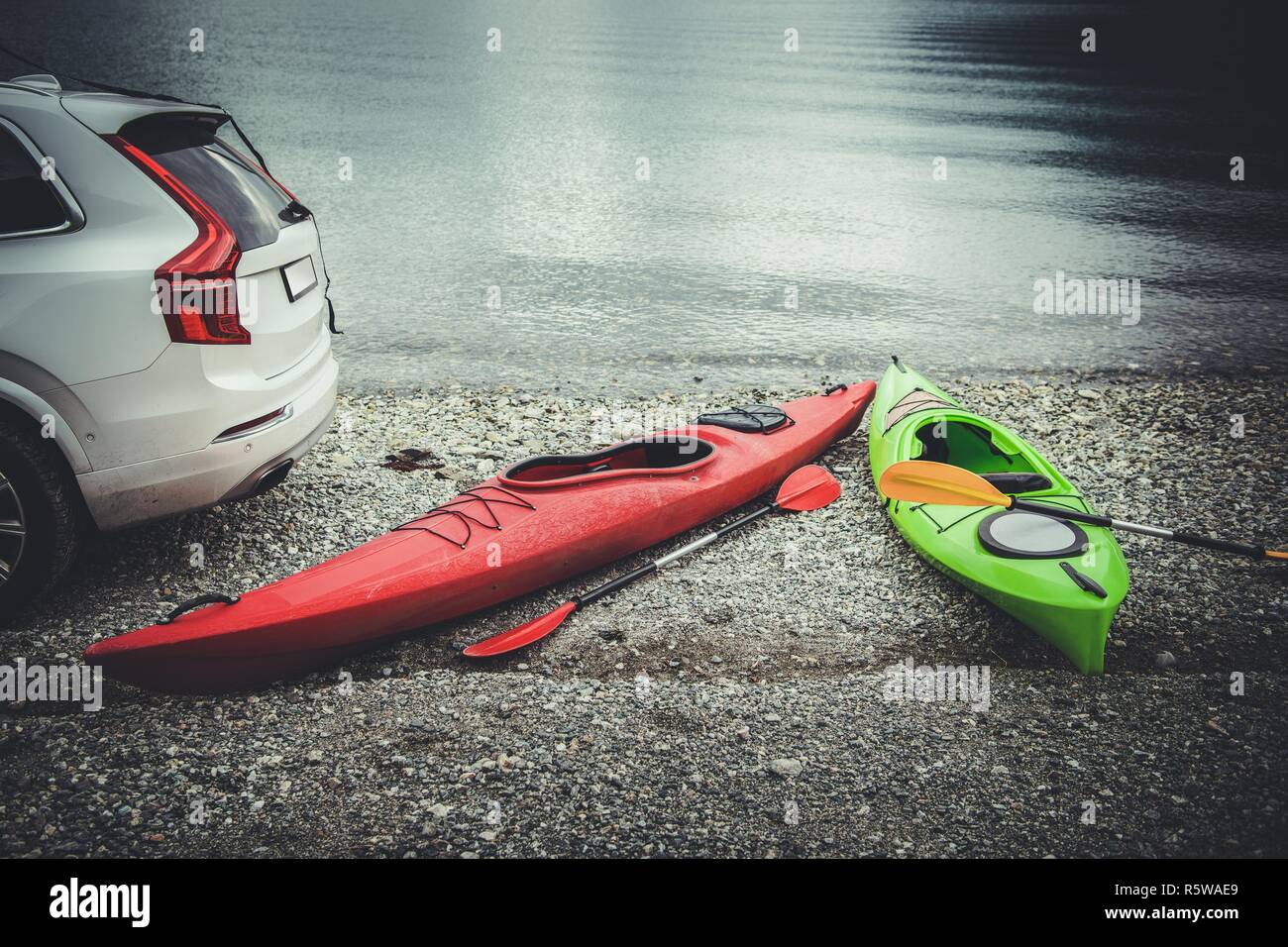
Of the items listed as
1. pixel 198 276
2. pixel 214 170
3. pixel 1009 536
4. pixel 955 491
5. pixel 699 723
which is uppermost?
pixel 214 170

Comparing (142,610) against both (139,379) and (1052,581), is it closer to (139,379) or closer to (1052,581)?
(139,379)

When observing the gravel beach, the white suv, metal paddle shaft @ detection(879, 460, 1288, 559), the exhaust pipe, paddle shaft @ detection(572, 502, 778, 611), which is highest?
the white suv

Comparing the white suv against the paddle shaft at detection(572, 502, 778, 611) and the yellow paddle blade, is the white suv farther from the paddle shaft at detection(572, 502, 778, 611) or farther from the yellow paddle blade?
the yellow paddle blade

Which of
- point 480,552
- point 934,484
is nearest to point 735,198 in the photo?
point 934,484

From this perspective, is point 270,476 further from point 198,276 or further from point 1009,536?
point 1009,536

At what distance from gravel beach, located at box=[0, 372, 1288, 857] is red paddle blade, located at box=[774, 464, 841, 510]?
93mm

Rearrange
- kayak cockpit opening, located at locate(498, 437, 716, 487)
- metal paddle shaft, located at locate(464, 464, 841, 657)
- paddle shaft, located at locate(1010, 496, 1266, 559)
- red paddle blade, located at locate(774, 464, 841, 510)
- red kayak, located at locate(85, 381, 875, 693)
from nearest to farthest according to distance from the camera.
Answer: red kayak, located at locate(85, 381, 875, 693) < metal paddle shaft, located at locate(464, 464, 841, 657) < paddle shaft, located at locate(1010, 496, 1266, 559) < kayak cockpit opening, located at locate(498, 437, 716, 487) < red paddle blade, located at locate(774, 464, 841, 510)

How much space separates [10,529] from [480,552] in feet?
5.38

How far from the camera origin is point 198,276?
321 centimetres

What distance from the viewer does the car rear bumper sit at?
3.22 metres

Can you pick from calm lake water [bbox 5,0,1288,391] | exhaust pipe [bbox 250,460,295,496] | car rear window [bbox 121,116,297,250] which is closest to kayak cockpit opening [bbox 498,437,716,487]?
exhaust pipe [bbox 250,460,295,496]

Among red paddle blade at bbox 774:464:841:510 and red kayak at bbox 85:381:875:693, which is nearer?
red kayak at bbox 85:381:875:693

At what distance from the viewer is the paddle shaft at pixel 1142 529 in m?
3.42

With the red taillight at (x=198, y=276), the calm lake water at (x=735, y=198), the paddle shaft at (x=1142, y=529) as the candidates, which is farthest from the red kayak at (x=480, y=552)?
the calm lake water at (x=735, y=198)
